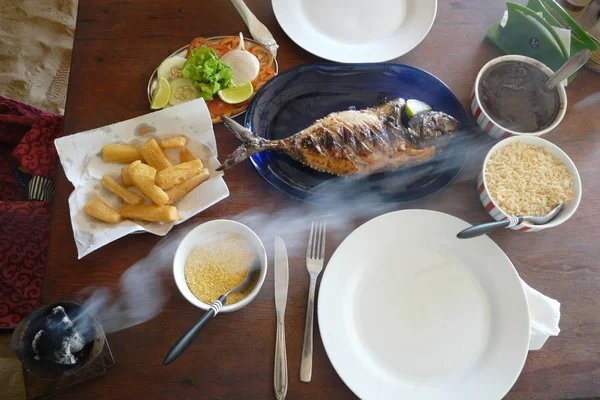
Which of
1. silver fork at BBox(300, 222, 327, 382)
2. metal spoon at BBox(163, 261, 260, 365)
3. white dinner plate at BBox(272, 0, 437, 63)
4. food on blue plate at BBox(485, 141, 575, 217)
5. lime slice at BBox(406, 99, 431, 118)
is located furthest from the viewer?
white dinner plate at BBox(272, 0, 437, 63)

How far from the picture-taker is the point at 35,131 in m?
1.55

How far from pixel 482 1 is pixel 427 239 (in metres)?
0.87

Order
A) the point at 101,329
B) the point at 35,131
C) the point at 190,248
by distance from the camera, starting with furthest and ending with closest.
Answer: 1. the point at 35,131
2. the point at 190,248
3. the point at 101,329

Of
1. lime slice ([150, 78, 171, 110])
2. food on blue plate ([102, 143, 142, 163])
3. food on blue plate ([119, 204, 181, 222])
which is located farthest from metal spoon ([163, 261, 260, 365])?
lime slice ([150, 78, 171, 110])

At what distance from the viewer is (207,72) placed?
1371 mm

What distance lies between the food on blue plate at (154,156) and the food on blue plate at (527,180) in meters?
0.86

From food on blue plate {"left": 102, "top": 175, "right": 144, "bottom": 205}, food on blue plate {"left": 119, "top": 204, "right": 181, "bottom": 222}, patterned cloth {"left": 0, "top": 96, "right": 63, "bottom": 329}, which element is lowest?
patterned cloth {"left": 0, "top": 96, "right": 63, "bottom": 329}

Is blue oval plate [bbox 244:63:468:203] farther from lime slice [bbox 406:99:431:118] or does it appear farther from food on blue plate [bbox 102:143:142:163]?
food on blue plate [bbox 102:143:142:163]

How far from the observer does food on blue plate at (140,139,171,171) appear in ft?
4.18

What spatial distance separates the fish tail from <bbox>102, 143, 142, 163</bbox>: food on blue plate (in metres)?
0.23

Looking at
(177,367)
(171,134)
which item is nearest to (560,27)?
(171,134)

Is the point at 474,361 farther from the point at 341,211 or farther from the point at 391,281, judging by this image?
the point at 341,211

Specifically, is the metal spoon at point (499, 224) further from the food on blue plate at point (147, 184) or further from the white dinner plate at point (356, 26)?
the food on blue plate at point (147, 184)

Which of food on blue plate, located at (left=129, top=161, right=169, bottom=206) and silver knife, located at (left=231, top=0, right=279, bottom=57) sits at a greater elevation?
silver knife, located at (left=231, top=0, right=279, bottom=57)
